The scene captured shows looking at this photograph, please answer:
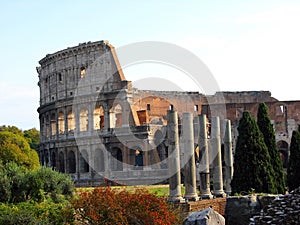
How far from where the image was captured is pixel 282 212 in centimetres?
648

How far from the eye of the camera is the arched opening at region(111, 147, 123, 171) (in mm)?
44031

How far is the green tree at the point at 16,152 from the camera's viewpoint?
39.2 metres

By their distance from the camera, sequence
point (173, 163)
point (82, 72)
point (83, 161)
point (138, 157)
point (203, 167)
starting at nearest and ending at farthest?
point (173, 163) < point (203, 167) < point (138, 157) < point (83, 161) < point (82, 72)

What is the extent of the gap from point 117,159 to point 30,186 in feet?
78.5

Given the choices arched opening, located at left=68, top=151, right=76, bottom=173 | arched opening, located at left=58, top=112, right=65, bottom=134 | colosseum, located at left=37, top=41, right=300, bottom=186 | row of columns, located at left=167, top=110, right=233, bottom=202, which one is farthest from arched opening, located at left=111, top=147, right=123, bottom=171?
row of columns, located at left=167, top=110, right=233, bottom=202

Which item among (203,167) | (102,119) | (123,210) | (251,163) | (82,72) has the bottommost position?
(123,210)

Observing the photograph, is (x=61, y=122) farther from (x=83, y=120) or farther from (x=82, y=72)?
(x=82, y=72)

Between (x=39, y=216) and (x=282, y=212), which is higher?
(x=282, y=212)

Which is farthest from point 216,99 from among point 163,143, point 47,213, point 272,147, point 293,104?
point 47,213

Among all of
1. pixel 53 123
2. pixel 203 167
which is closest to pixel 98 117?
pixel 53 123

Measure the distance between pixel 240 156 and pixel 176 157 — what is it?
9.09 ft

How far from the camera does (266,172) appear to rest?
65.4 ft

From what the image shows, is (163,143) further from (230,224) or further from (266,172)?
(230,224)

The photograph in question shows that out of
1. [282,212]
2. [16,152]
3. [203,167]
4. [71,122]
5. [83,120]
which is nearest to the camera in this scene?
[282,212]
